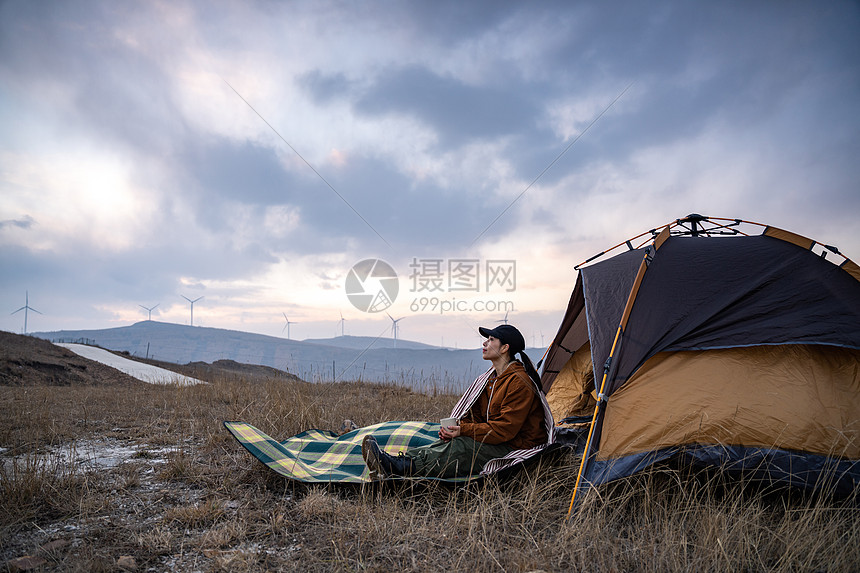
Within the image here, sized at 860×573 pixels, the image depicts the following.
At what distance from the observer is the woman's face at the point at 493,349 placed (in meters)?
4.02

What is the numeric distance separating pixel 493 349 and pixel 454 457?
95 cm

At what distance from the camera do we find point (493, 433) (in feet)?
12.2

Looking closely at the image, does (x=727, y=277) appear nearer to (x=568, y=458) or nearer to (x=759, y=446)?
(x=759, y=446)

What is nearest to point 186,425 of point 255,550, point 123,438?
point 123,438

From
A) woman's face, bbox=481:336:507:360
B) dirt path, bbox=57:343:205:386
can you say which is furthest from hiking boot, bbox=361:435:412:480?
dirt path, bbox=57:343:205:386

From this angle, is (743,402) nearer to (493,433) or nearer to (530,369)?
(530,369)

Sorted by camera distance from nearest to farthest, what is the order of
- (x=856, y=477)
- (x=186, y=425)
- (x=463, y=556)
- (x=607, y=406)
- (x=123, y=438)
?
(x=463, y=556)
(x=856, y=477)
(x=607, y=406)
(x=123, y=438)
(x=186, y=425)

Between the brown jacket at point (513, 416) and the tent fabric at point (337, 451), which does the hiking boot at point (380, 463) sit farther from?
the brown jacket at point (513, 416)

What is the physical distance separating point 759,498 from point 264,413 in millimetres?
5204

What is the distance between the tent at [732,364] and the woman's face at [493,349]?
0.78 metres

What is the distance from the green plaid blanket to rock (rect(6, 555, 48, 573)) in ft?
5.00

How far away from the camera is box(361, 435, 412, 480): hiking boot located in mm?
3500

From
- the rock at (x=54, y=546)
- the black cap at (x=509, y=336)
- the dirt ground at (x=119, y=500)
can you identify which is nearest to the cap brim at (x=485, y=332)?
the black cap at (x=509, y=336)

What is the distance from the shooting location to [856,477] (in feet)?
9.96
